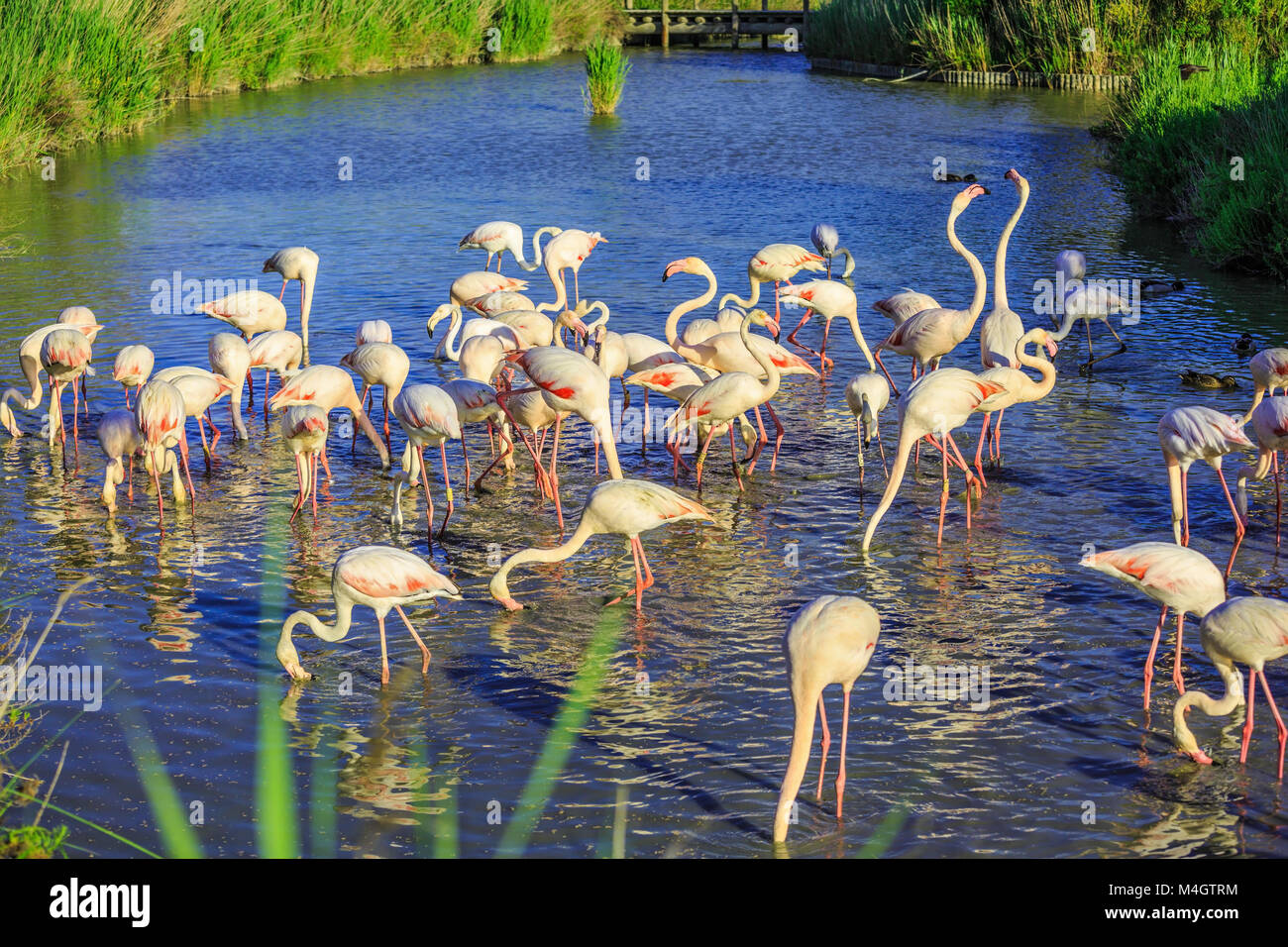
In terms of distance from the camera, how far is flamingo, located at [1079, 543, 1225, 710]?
5602mm

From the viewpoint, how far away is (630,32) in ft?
135

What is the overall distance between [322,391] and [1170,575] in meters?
5.13

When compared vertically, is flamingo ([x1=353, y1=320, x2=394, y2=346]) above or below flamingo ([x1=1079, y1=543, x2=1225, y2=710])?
above

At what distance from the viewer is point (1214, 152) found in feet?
47.9

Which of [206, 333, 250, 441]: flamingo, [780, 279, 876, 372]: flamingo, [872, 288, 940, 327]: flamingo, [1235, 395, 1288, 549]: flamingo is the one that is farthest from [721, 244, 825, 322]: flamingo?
[1235, 395, 1288, 549]: flamingo

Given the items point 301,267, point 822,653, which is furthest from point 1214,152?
point 822,653

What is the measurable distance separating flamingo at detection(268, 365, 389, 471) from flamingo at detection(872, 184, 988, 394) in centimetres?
343

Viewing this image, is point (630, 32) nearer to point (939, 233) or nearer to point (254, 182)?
point (254, 182)

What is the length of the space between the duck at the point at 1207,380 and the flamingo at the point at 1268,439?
245 cm

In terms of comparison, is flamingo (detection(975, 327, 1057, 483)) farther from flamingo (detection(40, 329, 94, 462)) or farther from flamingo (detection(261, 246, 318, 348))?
flamingo (detection(261, 246, 318, 348))

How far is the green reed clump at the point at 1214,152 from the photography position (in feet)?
43.1

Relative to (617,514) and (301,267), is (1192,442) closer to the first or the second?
(617,514)

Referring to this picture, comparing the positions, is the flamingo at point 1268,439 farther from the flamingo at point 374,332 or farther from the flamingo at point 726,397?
the flamingo at point 374,332
